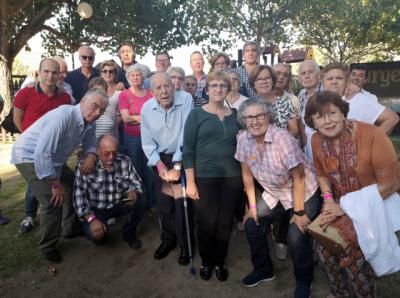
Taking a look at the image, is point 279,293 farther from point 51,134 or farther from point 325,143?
point 51,134

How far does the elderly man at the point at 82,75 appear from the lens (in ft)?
15.3

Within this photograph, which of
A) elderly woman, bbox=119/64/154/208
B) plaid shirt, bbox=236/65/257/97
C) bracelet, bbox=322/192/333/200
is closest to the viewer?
bracelet, bbox=322/192/333/200

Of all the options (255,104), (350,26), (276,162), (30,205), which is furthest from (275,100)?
(350,26)

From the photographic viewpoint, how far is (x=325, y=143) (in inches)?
99.3

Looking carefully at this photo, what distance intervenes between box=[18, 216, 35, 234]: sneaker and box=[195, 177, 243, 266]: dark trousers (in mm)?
2440

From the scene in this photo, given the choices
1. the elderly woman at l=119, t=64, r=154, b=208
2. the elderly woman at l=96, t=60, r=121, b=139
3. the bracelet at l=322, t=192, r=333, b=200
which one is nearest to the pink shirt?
the elderly woman at l=119, t=64, r=154, b=208

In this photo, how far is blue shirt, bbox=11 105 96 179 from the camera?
120 inches

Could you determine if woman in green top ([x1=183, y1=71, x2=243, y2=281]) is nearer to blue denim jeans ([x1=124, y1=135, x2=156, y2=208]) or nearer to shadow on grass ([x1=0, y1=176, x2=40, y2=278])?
blue denim jeans ([x1=124, y1=135, x2=156, y2=208])

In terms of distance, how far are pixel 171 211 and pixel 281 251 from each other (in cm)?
128

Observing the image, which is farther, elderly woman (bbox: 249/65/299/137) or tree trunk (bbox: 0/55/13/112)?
tree trunk (bbox: 0/55/13/112)

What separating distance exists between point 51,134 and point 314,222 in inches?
96.7

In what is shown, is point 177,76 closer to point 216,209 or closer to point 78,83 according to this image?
point 78,83

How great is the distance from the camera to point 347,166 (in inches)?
95.0

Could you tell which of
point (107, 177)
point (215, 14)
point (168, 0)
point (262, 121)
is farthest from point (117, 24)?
point (262, 121)
